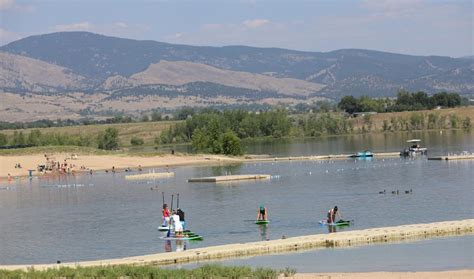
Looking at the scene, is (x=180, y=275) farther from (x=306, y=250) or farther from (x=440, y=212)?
(x=440, y=212)

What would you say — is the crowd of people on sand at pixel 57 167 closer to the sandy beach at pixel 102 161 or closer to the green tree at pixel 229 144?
the sandy beach at pixel 102 161

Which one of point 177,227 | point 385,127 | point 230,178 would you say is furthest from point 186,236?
point 385,127

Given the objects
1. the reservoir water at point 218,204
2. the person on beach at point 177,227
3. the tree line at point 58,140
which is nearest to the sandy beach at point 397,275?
the reservoir water at point 218,204

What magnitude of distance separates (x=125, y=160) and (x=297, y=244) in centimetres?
7689

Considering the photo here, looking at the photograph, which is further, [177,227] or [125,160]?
[125,160]

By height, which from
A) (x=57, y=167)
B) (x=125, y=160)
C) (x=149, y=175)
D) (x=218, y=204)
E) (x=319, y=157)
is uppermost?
(x=125, y=160)

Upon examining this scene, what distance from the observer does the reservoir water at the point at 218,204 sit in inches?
1859

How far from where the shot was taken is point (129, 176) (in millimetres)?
95062

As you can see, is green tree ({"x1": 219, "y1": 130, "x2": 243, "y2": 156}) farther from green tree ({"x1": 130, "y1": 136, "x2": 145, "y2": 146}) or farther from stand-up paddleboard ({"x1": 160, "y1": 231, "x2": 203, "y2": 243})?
stand-up paddleboard ({"x1": 160, "y1": 231, "x2": 203, "y2": 243})

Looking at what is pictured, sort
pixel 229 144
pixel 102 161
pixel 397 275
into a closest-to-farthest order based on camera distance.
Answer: pixel 397 275, pixel 102 161, pixel 229 144

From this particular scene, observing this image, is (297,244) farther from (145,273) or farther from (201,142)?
(201,142)

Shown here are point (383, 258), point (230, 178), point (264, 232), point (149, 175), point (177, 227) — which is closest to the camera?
point (383, 258)

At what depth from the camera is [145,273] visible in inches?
1241

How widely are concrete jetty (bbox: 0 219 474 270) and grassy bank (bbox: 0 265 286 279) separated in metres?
3.67
